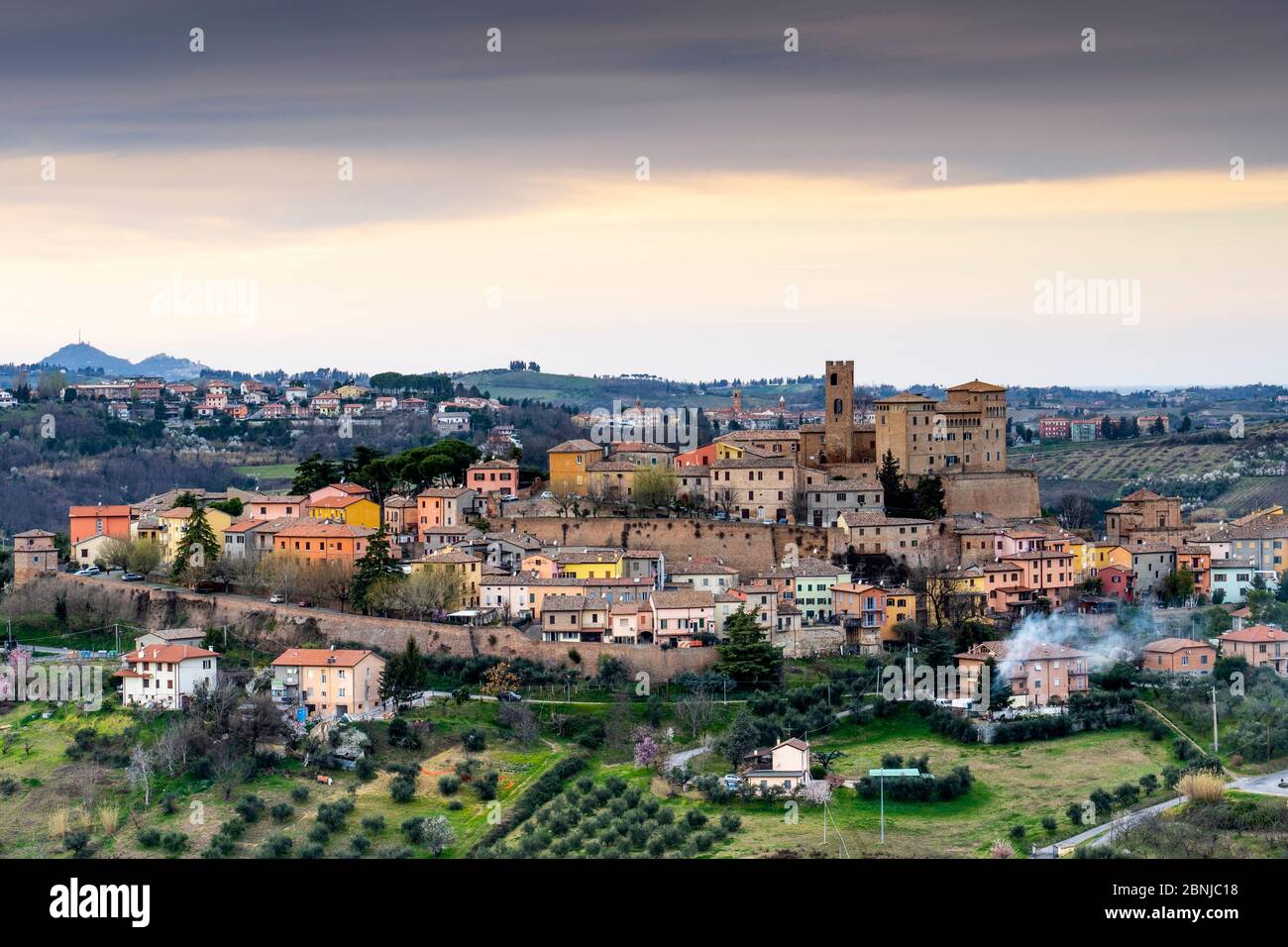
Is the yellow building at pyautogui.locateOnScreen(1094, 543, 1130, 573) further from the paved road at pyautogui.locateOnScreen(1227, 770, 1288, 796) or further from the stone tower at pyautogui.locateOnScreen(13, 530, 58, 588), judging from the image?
the stone tower at pyautogui.locateOnScreen(13, 530, 58, 588)

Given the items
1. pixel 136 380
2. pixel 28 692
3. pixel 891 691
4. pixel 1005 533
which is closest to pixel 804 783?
pixel 891 691

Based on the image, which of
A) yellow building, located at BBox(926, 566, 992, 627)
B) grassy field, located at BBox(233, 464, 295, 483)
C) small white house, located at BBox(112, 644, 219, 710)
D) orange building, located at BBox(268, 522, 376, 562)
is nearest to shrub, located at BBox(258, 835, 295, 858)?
small white house, located at BBox(112, 644, 219, 710)

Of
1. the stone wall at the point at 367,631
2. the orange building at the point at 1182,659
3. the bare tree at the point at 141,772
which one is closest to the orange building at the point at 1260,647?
the orange building at the point at 1182,659

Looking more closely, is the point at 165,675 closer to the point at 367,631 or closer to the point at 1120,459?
the point at 367,631

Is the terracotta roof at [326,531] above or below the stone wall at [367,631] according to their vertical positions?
above

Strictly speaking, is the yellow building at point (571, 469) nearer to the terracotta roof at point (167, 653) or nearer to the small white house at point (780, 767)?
the terracotta roof at point (167, 653)
